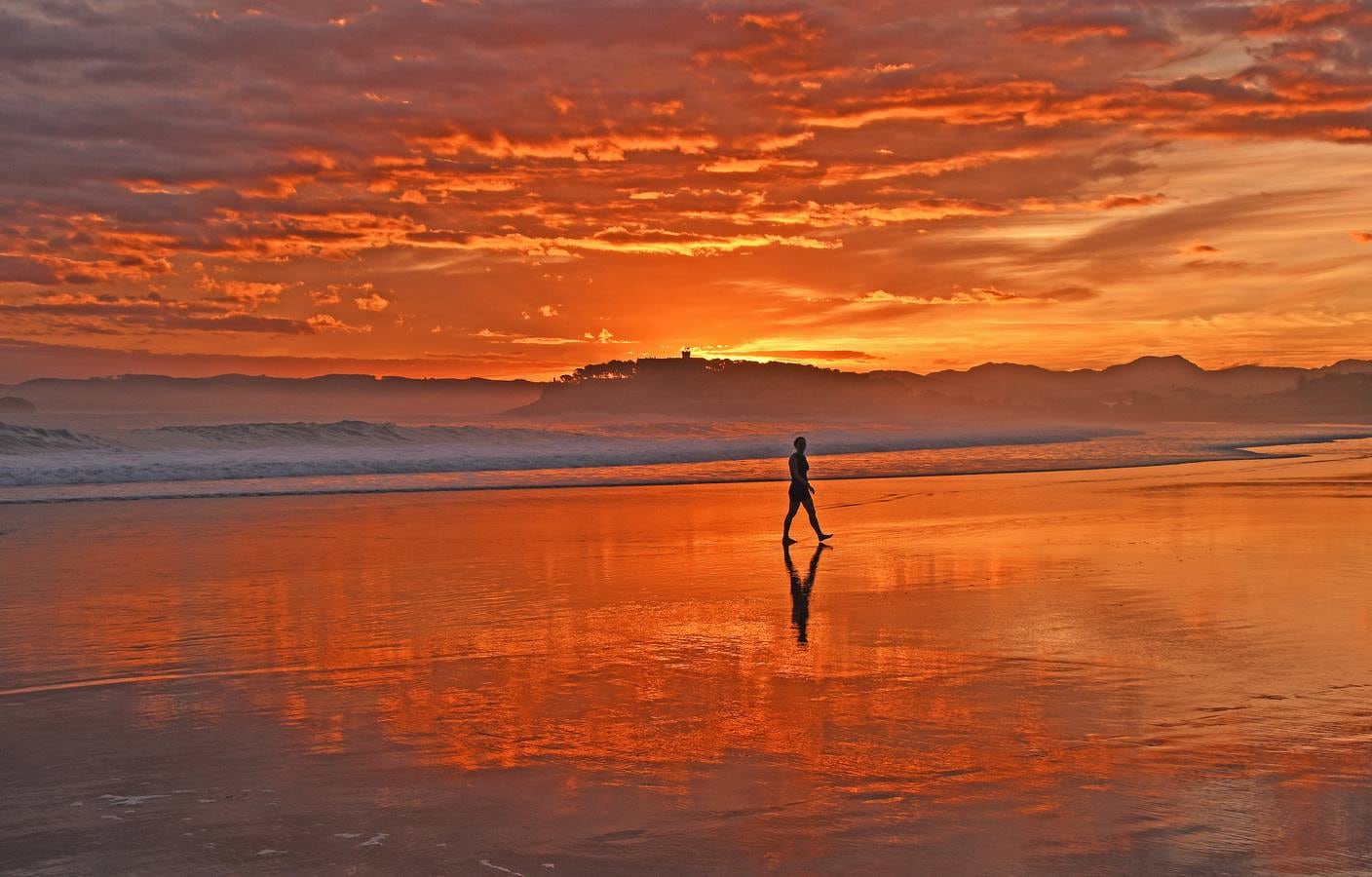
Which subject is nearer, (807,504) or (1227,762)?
(1227,762)

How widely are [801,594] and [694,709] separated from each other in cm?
496

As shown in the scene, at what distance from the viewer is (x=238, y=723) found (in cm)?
782

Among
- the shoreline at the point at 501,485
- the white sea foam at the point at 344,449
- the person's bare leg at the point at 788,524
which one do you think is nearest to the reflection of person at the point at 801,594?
the person's bare leg at the point at 788,524

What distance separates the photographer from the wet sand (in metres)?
5.58

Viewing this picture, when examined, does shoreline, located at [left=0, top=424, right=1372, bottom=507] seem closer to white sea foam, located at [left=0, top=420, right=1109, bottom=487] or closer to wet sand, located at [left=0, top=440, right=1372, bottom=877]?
white sea foam, located at [left=0, top=420, right=1109, bottom=487]

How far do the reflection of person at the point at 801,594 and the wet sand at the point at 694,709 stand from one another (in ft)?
0.23

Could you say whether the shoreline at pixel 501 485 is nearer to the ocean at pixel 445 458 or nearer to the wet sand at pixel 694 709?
the ocean at pixel 445 458

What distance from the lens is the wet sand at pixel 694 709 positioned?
220 inches

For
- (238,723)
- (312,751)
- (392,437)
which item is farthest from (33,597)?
(392,437)

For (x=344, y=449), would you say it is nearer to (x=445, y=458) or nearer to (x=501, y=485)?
(x=445, y=458)

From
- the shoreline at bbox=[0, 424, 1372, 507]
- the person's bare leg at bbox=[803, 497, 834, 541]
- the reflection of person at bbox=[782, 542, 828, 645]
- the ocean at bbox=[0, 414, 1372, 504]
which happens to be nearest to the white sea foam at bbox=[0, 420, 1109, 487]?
the ocean at bbox=[0, 414, 1372, 504]

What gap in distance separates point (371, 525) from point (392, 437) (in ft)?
120

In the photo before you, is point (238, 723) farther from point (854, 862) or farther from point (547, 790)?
point (854, 862)

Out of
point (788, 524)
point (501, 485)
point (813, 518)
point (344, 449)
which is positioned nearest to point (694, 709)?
point (788, 524)
